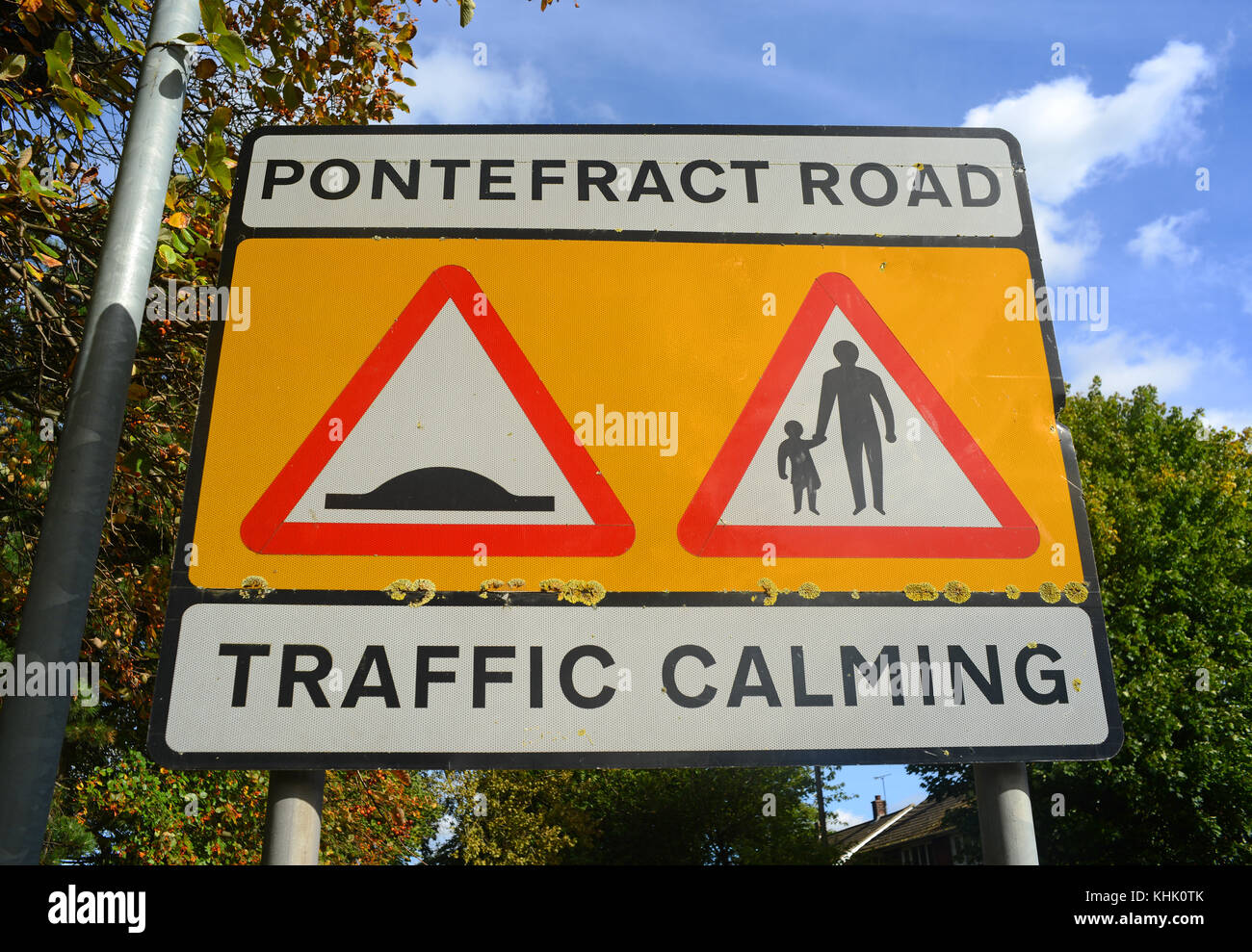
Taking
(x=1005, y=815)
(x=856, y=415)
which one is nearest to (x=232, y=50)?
(x=856, y=415)

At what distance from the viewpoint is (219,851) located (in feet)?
36.9

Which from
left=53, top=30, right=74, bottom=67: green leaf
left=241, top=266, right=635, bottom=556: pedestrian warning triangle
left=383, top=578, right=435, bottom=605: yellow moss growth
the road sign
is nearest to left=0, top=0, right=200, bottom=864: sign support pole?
the road sign

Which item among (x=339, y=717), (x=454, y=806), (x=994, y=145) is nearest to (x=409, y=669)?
(x=339, y=717)

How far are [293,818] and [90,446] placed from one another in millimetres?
724

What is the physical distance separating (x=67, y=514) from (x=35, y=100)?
3.88 metres

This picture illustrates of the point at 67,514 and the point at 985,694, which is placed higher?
the point at 67,514

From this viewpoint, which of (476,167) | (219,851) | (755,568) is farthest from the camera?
(219,851)

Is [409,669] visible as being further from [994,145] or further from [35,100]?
[35,100]

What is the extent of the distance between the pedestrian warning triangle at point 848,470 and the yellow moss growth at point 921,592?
58 millimetres

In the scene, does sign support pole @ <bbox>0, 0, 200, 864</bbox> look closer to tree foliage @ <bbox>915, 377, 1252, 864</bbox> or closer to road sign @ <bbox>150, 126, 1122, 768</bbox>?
road sign @ <bbox>150, 126, 1122, 768</bbox>

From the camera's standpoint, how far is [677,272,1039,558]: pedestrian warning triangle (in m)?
1.55

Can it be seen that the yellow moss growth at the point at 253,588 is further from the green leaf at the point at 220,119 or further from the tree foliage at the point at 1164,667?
the tree foliage at the point at 1164,667

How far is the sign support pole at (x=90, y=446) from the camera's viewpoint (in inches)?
50.7

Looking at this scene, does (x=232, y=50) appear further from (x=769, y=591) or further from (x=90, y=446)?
(x=769, y=591)
